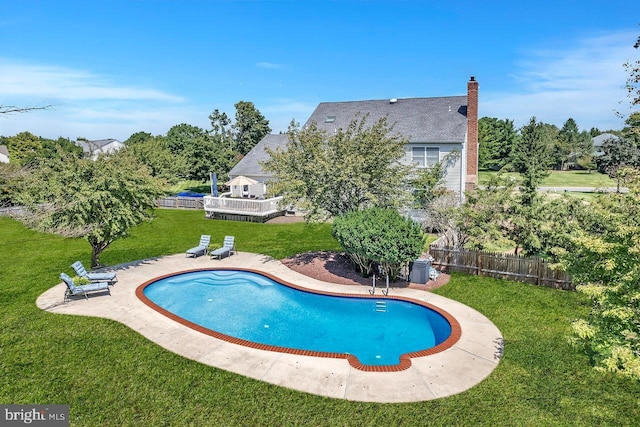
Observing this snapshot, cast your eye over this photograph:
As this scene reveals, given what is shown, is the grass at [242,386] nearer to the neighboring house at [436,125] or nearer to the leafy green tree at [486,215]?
the leafy green tree at [486,215]

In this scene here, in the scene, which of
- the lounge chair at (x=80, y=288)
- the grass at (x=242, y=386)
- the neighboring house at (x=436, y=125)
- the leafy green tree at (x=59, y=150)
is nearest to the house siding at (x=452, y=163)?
the neighboring house at (x=436, y=125)

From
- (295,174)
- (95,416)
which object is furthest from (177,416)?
(295,174)

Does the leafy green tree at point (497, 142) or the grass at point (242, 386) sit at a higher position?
the leafy green tree at point (497, 142)

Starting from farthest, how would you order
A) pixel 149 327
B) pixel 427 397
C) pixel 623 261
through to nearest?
pixel 149 327
pixel 427 397
pixel 623 261

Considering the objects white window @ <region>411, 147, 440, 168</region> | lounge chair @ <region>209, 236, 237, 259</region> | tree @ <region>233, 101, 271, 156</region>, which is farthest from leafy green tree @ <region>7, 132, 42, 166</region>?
white window @ <region>411, 147, 440, 168</region>

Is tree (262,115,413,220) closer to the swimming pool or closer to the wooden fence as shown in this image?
the wooden fence

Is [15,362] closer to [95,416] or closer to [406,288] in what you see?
[95,416]
